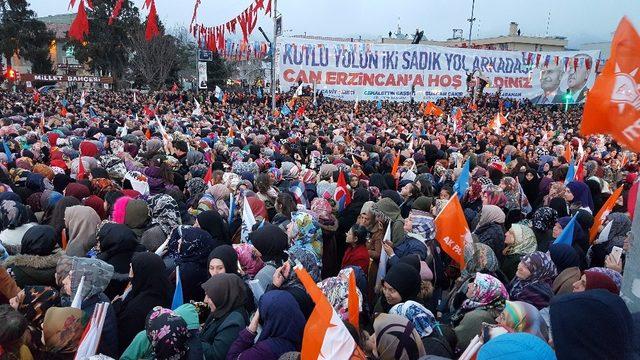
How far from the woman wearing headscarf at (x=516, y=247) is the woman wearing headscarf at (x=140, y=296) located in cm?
299

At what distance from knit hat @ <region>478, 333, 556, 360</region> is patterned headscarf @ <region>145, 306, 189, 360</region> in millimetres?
1565

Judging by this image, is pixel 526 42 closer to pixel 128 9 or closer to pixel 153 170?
pixel 128 9

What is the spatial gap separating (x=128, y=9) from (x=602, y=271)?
50.6m

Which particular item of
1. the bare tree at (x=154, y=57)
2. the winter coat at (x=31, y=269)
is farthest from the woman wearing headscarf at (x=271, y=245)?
the bare tree at (x=154, y=57)

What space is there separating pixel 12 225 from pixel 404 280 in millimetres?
3321

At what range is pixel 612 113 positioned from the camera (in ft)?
9.48

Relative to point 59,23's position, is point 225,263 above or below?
below

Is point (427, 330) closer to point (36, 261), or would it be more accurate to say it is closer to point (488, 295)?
point (488, 295)

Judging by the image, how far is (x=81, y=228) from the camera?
423cm

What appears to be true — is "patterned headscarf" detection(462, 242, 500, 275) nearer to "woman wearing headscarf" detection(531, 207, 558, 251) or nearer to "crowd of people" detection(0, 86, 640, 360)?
"crowd of people" detection(0, 86, 640, 360)

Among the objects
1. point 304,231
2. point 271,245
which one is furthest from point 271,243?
point 304,231

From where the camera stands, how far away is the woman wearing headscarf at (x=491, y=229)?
4.84m

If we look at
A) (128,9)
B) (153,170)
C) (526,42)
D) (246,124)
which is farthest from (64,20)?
(153,170)

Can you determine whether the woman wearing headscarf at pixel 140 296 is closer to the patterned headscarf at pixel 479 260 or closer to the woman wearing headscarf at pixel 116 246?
the woman wearing headscarf at pixel 116 246
